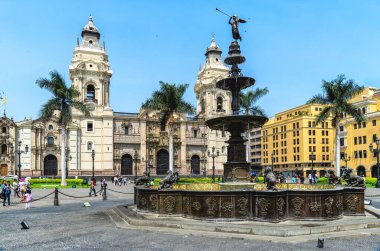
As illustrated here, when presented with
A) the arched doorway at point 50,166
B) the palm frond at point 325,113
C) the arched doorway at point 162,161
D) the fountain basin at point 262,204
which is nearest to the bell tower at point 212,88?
the arched doorway at point 162,161

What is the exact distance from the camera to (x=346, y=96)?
3638 cm

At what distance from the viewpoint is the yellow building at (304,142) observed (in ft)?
231

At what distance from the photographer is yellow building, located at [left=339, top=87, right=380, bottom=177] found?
53.7m

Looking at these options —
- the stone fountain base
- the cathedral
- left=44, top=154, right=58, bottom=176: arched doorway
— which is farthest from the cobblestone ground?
left=44, top=154, right=58, bottom=176: arched doorway

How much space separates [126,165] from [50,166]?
41.8 feet

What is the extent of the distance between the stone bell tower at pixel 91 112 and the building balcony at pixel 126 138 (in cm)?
144

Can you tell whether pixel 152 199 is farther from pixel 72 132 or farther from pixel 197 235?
pixel 72 132

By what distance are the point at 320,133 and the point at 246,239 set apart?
2672 inches

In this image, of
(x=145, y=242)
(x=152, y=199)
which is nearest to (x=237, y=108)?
(x=152, y=199)

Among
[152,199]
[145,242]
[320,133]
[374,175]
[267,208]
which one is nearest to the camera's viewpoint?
[145,242]

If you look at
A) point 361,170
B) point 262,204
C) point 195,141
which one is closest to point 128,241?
point 262,204

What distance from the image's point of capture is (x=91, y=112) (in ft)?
191

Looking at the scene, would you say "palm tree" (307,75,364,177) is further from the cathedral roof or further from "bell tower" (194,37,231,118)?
the cathedral roof

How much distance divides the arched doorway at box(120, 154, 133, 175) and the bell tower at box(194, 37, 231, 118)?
16.9 metres
